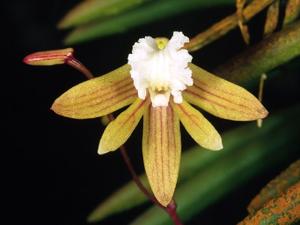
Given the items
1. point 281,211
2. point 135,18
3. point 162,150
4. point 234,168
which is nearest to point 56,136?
point 135,18

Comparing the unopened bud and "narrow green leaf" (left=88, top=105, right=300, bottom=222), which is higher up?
the unopened bud

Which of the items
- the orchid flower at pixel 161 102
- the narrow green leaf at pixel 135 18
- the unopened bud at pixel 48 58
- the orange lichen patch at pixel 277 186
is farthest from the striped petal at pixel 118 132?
the narrow green leaf at pixel 135 18

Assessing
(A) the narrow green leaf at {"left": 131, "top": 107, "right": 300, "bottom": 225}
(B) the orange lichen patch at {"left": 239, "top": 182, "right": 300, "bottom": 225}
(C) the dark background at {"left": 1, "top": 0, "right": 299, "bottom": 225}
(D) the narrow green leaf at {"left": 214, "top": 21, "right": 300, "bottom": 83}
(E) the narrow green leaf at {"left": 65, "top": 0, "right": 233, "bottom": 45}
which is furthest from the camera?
(C) the dark background at {"left": 1, "top": 0, "right": 299, "bottom": 225}

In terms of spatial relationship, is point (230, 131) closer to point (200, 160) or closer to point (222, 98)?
point (200, 160)

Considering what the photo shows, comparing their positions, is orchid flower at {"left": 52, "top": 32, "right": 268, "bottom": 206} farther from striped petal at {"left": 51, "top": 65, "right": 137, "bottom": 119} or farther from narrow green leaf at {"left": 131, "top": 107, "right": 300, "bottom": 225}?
narrow green leaf at {"left": 131, "top": 107, "right": 300, "bottom": 225}

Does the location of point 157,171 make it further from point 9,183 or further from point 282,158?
point 9,183

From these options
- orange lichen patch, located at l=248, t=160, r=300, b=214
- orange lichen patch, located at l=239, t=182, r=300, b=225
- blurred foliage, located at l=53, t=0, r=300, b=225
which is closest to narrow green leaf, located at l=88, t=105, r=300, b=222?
blurred foliage, located at l=53, t=0, r=300, b=225
